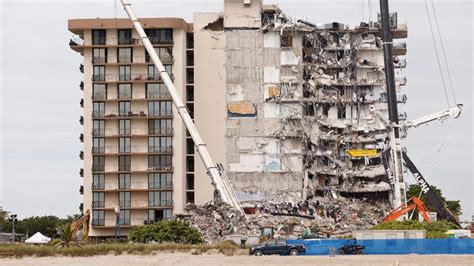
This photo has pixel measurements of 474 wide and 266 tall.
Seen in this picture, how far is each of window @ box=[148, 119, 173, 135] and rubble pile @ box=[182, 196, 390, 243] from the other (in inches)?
564

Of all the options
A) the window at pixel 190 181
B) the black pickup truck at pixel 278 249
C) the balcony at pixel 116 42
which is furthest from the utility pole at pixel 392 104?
the black pickup truck at pixel 278 249

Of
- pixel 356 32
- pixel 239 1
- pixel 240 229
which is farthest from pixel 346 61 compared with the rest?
pixel 240 229

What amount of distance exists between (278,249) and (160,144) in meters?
53.3

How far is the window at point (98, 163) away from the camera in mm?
128375

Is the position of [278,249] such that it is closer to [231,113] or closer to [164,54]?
[231,113]

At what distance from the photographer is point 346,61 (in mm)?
130125

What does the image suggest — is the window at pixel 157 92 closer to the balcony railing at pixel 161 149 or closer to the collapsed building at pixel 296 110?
the balcony railing at pixel 161 149

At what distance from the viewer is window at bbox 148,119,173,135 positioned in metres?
127

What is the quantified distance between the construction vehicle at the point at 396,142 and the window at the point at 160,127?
26311 mm

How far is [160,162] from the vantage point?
126875 mm

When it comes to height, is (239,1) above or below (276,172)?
above

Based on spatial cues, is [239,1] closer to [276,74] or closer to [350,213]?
[276,74]

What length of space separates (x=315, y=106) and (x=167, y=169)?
63.3 ft

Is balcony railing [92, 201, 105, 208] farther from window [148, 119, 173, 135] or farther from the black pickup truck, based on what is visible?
the black pickup truck
